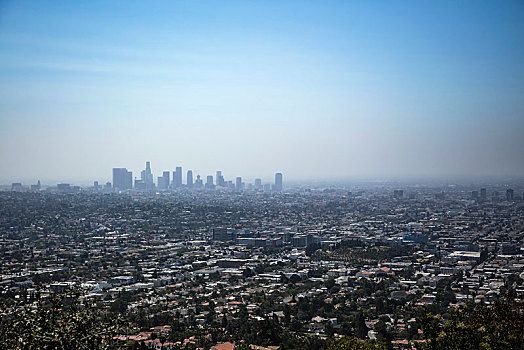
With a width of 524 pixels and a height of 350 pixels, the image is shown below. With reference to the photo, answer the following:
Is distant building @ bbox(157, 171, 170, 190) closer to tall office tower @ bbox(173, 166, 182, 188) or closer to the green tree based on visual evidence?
tall office tower @ bbox(173, 166, 182, 188)

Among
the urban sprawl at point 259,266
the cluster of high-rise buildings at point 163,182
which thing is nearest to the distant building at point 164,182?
the cluster of high-rise buildings at point 163,182

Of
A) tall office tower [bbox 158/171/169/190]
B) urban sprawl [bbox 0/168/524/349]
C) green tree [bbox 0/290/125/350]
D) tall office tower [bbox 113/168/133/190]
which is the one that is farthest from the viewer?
tall office tower [bbox 158/171/169/190]

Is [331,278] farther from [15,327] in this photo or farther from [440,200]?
[440,200]

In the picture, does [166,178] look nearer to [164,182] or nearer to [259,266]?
[164,182]

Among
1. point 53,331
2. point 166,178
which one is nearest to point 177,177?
point 166,178

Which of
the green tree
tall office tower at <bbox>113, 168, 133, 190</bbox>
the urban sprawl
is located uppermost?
tall office tower at <bbox>113, 168, 133, 190</bbox>

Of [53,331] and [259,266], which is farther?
[259,266]

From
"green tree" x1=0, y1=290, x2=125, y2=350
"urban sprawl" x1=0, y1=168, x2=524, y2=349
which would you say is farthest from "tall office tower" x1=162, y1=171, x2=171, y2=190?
"green tree" x1=0, y1=290, x2=125, y2=350

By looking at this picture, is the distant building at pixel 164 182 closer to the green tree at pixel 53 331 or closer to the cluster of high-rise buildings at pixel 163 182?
the cluster of high-rise buildings at pixel 163 182

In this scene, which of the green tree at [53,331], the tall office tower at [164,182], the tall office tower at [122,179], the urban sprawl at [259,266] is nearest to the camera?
the green tree at [53,331]
